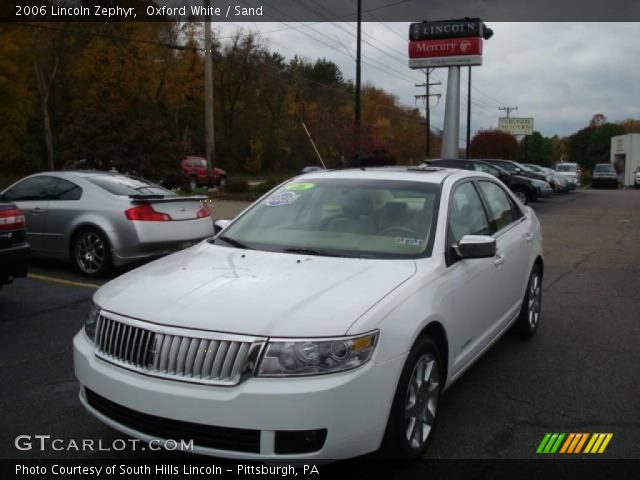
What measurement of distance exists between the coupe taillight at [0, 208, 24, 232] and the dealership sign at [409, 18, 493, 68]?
99.5 feet

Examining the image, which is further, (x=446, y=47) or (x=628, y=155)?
(x=628, y=155)

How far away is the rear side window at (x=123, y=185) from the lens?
28.3 ft

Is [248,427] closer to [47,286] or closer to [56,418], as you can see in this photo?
[56,418]

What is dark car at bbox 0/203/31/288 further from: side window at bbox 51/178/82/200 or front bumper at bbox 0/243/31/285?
side window at bbox 51/178/82/200

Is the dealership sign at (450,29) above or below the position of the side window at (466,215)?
above

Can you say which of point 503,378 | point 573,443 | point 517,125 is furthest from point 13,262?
point 517,125

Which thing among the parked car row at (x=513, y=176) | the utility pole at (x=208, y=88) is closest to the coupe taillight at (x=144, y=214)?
the parked car row at (x=513, y=176)

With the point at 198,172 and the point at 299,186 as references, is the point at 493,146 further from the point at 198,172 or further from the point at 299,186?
the point at 299,186

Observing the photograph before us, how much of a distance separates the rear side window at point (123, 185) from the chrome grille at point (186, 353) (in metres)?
5.69

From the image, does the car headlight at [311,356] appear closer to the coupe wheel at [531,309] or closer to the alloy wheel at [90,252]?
the coupe wheel at [531,309]

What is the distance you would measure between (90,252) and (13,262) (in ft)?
7.01

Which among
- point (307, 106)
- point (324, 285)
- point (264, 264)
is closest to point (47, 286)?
point (264, 264)

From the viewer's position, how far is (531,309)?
19.3ft

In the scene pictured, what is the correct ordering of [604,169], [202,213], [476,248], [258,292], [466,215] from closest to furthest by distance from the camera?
[258,292]
[476,248]
[466,215]
[202,213]
[604,169]
